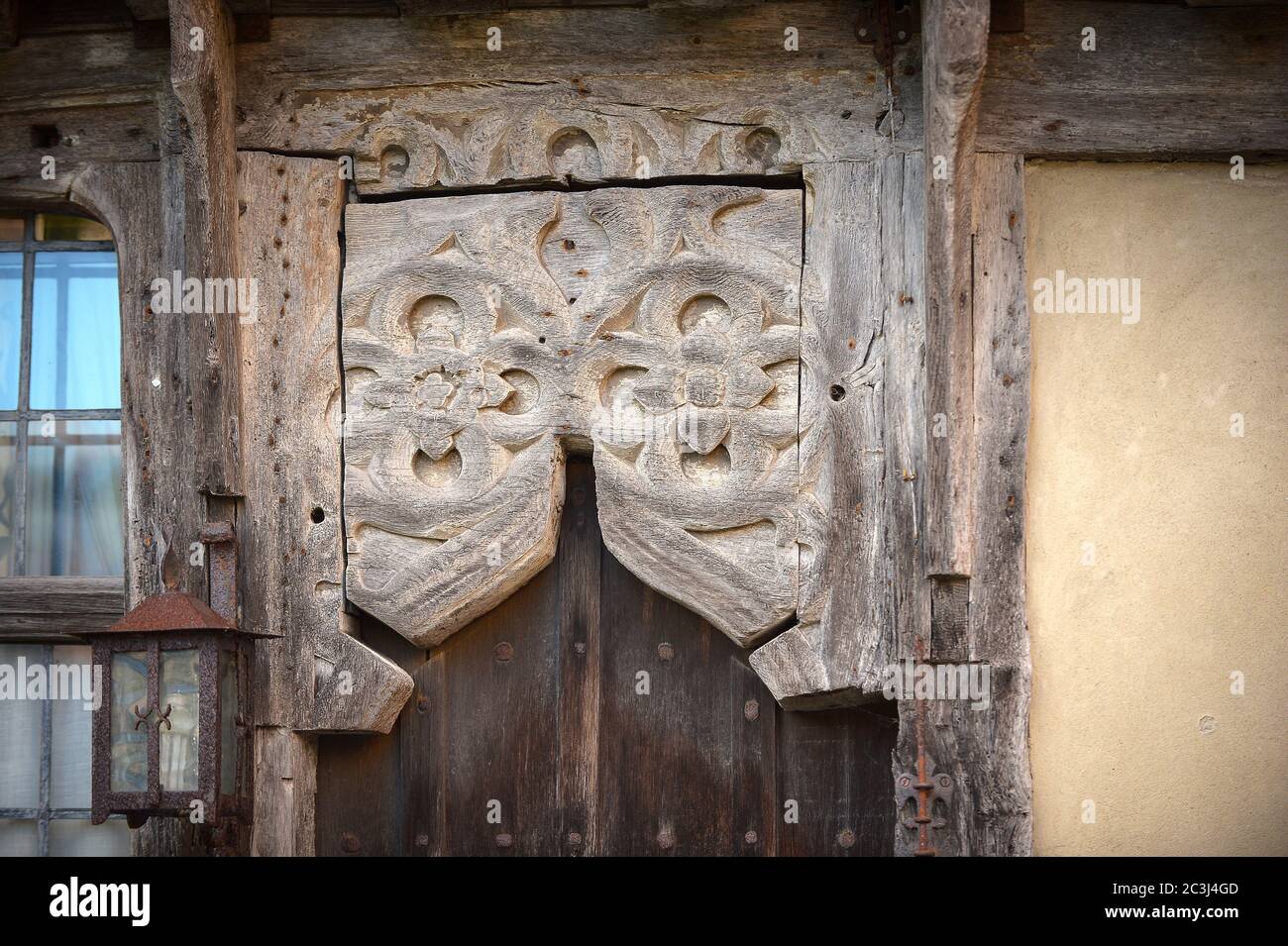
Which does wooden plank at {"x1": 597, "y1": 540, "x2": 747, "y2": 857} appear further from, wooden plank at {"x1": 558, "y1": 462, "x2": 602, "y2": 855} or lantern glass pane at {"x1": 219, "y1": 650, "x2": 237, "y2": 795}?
lantern glass pane at {"x1": 219, "y1": 650, "x2": 237, "y2": 795}

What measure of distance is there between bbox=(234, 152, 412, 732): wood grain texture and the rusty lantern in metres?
0.31

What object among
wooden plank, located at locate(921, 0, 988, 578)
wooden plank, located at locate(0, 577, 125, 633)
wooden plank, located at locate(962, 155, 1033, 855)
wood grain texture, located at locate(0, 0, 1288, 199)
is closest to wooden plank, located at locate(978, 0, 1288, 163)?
wood grain texture, located at locate(0, 0, 1288, 199)

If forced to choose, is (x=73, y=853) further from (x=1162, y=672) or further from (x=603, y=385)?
(x=1162, y=672)

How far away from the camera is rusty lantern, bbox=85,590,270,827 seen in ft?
10.4

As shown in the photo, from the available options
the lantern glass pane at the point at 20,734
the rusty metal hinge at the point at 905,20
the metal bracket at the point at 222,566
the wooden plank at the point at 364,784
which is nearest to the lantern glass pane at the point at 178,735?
the metal bracket at the point at 222,566

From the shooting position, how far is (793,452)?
3.42m

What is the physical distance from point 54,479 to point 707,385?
1.70 m

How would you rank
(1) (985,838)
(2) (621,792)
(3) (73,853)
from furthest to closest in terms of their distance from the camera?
(3) (73,853) < (2) (621,792) < (1) (985,838)

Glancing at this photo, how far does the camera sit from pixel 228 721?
3.30 m

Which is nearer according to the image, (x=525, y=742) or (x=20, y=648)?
(x=525, y=742)

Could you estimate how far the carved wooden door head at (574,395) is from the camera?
342 centimetres

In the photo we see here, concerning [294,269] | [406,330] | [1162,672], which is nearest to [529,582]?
[406,330]

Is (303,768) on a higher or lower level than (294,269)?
lower

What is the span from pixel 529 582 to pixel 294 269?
921 millimetres
